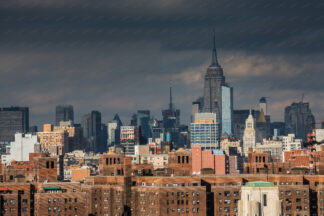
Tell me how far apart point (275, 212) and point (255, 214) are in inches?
133

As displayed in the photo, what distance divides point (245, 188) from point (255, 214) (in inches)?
249

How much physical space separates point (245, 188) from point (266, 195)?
223 cm

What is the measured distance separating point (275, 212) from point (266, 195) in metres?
2.77

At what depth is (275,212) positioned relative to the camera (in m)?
107

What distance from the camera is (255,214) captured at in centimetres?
10406

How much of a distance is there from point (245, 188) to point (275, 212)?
4616 mm

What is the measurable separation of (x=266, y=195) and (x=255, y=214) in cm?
537

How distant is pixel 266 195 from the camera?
109 metres

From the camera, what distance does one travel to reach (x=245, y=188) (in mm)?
110062
